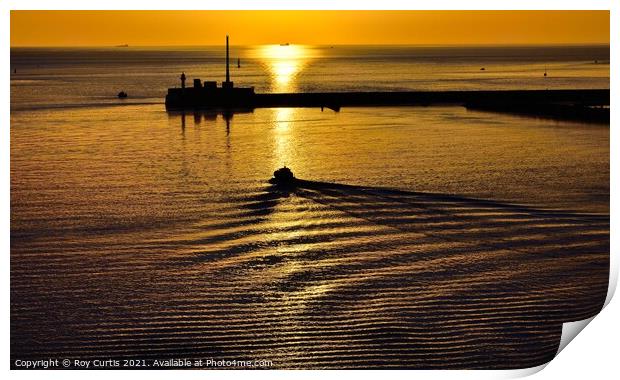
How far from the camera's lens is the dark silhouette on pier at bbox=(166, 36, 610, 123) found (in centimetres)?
2041

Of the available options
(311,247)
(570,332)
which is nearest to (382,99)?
(311,247)

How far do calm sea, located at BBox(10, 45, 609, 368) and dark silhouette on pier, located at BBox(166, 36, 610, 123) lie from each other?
12.7ft

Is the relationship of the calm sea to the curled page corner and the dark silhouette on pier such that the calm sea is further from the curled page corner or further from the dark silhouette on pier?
the dark silhouette on pier

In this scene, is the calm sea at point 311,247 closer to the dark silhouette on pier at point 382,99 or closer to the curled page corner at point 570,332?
the curled page corner at point 570,332

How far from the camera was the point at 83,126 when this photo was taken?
1819cm

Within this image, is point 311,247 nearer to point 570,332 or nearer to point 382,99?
point 570,332

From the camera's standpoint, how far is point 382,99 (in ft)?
72.8

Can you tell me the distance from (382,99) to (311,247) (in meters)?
14.4

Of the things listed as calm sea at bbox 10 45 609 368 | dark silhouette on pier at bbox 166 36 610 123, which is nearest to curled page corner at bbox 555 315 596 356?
calm sea at bbox 10 45 609 368

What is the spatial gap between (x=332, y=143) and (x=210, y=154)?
7.34 feet

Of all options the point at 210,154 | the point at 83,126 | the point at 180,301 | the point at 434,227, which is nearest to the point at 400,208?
the point at 434,227

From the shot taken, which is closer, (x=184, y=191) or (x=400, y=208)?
(x=400, y=208)
